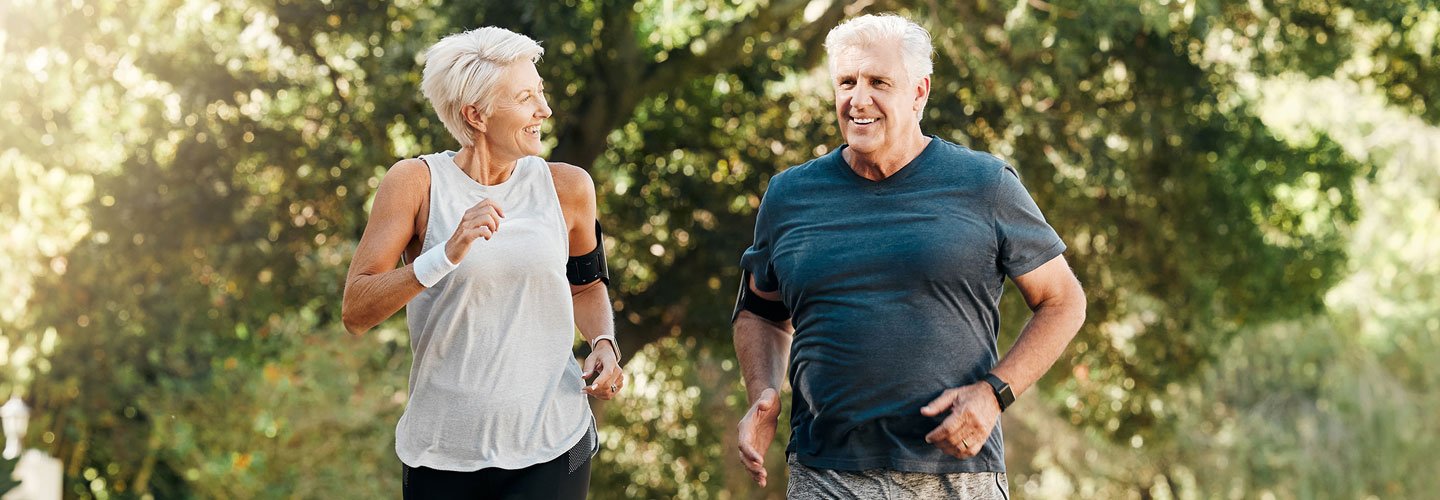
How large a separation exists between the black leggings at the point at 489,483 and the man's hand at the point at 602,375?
0.17 m

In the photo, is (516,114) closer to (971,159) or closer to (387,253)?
(387,253)

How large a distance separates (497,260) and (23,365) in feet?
27.4

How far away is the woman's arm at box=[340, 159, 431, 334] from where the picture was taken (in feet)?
10.3

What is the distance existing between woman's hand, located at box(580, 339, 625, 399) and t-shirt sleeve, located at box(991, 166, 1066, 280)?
0.80 m

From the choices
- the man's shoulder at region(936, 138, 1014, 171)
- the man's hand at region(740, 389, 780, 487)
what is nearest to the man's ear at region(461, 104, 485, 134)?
the man's hand at region(740, 389, 780, 487)

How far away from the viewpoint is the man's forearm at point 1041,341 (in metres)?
3.16

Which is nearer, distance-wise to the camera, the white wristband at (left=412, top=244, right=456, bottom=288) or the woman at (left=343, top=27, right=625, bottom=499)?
the white wristband at (left=412, top=244, right=456, bottom=288)

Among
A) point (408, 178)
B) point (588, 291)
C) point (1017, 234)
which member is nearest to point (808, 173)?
point (1017, 234)

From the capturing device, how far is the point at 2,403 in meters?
10.8

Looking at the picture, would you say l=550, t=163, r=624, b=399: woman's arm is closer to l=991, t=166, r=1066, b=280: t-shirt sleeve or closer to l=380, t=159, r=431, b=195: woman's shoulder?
l=380, t=159, r=431, b=195: woman's shoulder

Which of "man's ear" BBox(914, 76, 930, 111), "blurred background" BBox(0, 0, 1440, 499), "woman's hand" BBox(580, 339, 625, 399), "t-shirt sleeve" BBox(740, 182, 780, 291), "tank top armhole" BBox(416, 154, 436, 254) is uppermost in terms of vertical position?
"man's ear" BBox(914, 76, 930, 111)

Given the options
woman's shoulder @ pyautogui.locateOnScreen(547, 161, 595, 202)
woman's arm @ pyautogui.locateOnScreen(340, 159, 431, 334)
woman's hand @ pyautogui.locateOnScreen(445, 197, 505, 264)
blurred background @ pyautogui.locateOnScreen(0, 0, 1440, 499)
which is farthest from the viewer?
blurred background @ pyautogui.locateOnScreen(0, 0, 1440, 499)

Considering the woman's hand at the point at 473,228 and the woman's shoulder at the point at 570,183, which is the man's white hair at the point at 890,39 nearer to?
the woman's shoulder at the point at 570,183

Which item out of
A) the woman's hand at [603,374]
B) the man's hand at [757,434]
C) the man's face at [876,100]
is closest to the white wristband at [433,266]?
the woman's hand at [603,374]
